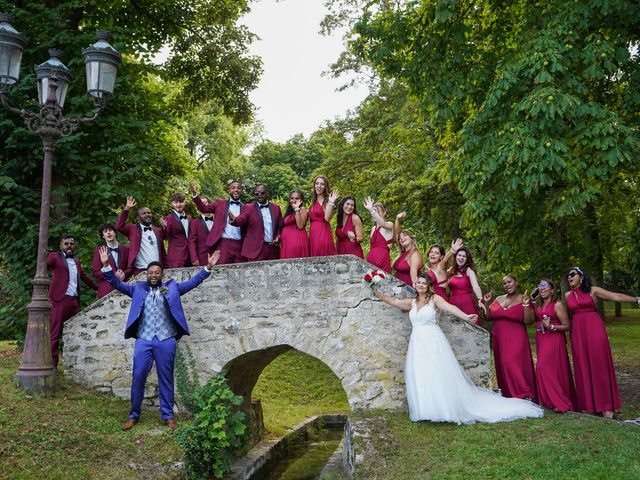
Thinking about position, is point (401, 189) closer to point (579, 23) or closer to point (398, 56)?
point (398, 56)

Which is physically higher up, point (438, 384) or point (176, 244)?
point (176, 244)

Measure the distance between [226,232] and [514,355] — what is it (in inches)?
169

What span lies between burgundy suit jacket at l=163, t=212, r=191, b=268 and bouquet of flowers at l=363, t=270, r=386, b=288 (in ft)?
9.13

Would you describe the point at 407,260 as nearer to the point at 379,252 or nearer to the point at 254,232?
the point at 379,252

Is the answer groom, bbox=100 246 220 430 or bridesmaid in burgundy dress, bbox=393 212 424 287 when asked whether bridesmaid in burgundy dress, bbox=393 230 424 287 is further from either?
groom, bbox=100 246 220 430

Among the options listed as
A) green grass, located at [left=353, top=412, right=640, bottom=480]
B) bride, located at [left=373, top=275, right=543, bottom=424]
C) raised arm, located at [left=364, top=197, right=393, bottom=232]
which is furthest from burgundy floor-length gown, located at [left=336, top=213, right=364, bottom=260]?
green grass, located at [left=353, top=412, right=640, bottom=480]

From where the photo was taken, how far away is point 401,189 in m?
15.6

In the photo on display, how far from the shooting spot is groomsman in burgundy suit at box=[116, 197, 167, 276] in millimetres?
8734

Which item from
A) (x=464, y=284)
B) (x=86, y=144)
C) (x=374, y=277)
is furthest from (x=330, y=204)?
(x=86, y=144)

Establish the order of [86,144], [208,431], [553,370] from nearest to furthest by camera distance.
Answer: [208,431] < [553,370] < [86,144]

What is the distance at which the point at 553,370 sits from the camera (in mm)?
7844

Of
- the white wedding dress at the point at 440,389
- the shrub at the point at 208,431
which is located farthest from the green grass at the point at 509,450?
the shrub at the point at 208,431

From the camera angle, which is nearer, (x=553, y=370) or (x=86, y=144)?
(x=553, y=370)

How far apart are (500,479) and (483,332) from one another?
90.4 inches
